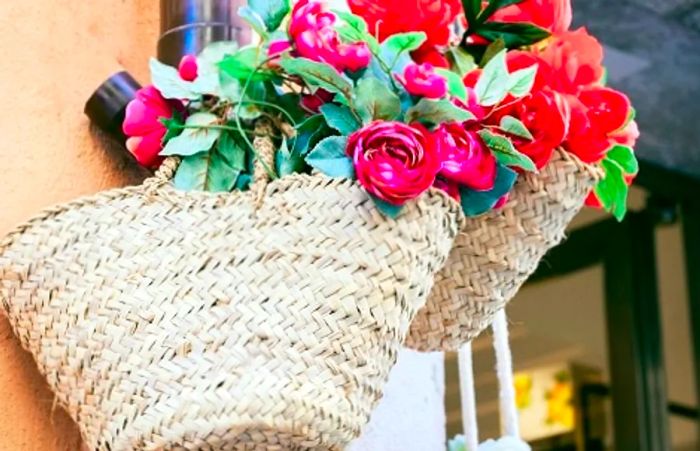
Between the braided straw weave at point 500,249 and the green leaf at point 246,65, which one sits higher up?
the green leaf at point 246,65

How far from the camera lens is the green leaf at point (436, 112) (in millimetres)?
646

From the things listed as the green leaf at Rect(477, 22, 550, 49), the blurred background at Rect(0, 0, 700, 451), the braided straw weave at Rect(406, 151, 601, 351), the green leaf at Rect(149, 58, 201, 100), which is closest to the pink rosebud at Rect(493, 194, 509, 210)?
the braided straw weave at Rect(406, 151, 601, 351)

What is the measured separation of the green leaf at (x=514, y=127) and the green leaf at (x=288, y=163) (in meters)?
0.13

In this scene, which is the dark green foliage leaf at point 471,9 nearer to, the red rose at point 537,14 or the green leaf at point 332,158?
the red rose at point 537,14

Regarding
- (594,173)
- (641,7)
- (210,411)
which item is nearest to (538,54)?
(594,173)

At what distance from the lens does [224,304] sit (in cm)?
63

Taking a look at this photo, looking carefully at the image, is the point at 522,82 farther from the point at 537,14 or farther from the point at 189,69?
the point at 189,69

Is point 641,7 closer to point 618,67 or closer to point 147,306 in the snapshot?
point 618,67

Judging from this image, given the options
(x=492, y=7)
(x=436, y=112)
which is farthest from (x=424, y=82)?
(x=492, y=7)

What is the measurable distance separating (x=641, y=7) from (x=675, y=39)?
18 cm

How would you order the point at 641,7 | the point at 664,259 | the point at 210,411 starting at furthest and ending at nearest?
1. the point at 664,259
2. the point at 641,7
3. the point at 210,411

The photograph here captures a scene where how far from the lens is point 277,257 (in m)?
0.63

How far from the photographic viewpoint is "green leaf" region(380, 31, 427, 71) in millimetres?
674

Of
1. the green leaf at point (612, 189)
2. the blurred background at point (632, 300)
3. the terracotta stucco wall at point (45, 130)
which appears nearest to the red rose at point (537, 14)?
the green leaf at point (612, 189)
